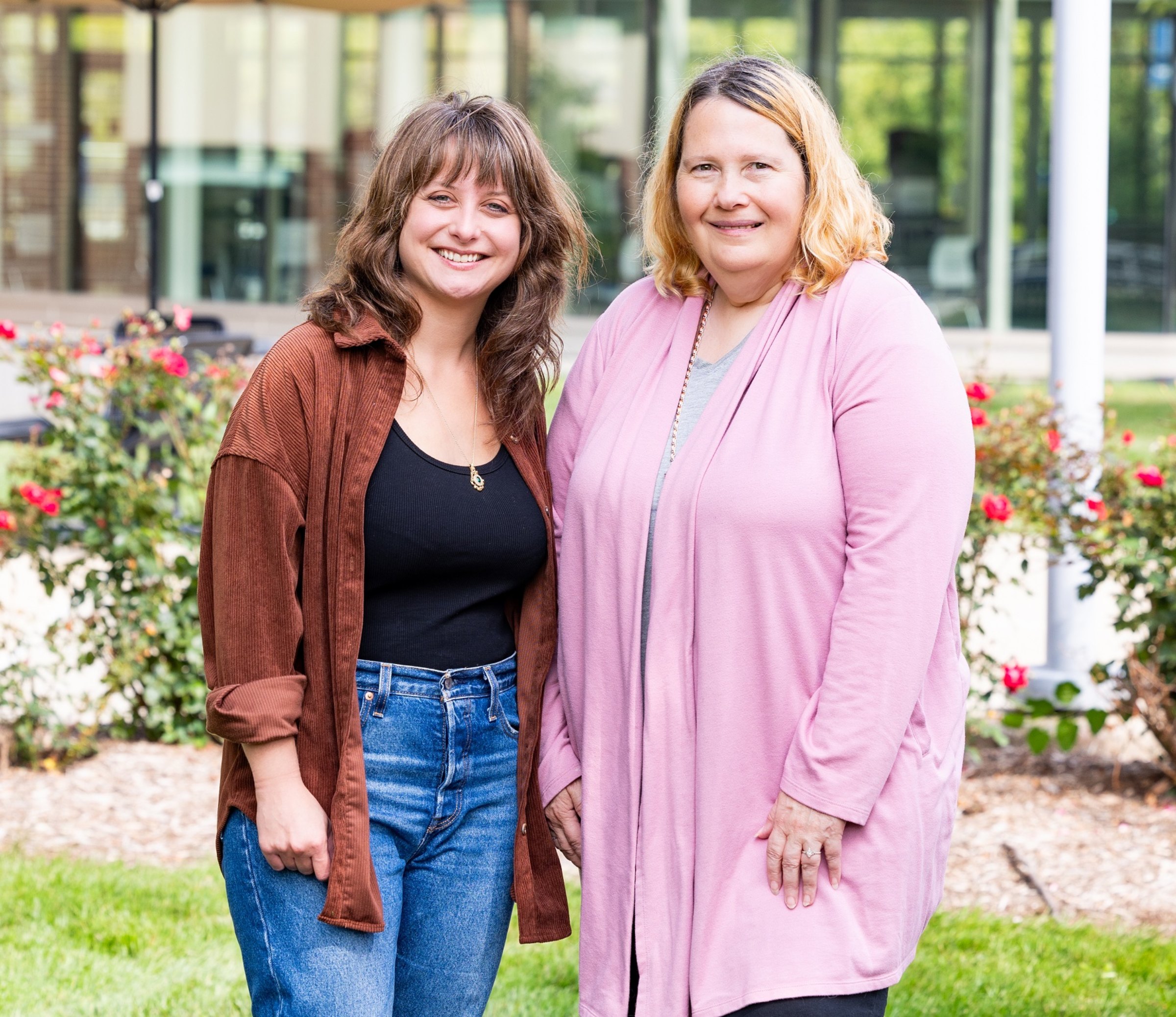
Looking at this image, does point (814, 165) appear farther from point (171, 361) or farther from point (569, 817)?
point (171, 361)

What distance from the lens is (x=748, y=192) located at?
2311 mm

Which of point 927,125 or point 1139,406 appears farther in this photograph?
point 927,125

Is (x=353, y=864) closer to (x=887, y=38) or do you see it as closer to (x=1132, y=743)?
(x=1132, y=743)

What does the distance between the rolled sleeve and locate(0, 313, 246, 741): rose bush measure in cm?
307

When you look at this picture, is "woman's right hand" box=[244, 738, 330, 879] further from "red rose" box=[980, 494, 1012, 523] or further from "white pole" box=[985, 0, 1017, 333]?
"white pole" box=[985, 0, 1017, 333]

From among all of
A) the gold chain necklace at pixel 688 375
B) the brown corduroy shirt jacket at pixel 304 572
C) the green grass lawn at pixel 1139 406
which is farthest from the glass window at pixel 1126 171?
the brown corduroy shirt jacket at pixel 304 572

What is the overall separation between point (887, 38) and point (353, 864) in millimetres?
17056

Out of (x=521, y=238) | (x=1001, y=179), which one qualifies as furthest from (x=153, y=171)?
(x=1001, y=179)

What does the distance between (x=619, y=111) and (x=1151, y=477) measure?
13.5 metres

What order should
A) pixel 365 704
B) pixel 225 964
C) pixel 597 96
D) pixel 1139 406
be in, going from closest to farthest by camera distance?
1. pixel 365 704
2. pixel 225 964
3. pixel 1139 406
4. pixel 597 96

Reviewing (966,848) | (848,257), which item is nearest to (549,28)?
(966,848)

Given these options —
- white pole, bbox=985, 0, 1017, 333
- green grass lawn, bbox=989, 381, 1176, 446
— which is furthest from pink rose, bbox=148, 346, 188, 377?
white pole, bbox=985, 0, 1017, 333

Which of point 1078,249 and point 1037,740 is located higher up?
point 1078,249

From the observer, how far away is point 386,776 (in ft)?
7.41
